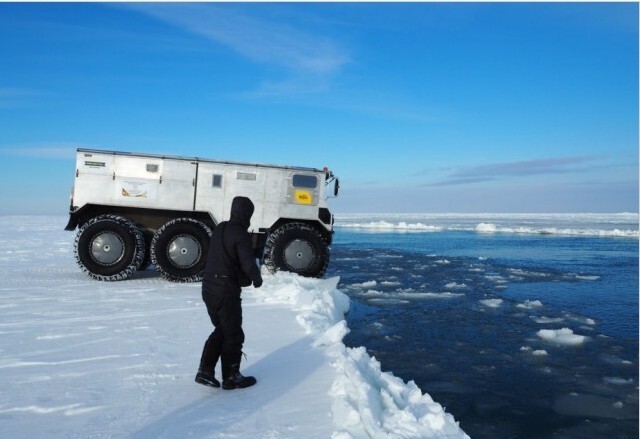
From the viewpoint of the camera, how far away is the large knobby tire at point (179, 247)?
9391mm

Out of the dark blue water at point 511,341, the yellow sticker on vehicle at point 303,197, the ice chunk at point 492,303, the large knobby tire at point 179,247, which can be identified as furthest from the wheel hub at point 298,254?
the ice chunk at point 492,303

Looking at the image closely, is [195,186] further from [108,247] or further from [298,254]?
[298,254]

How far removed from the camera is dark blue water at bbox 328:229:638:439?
4.64m

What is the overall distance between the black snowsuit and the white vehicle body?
18.1 ft

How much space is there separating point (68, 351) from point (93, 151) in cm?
548

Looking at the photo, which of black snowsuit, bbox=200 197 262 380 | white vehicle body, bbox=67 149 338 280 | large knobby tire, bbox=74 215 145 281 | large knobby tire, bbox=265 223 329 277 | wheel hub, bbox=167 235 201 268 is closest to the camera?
black snowsuit, bbox=200 197 262 380

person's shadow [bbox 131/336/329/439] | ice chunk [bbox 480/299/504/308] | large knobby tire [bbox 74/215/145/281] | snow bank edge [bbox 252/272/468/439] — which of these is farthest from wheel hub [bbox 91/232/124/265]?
ice chunk [bbox 480/299/504/308]

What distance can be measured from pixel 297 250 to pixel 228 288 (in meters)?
6.13

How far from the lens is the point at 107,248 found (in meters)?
9.30

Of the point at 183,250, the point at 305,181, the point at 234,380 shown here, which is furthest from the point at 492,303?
the point at 234,380

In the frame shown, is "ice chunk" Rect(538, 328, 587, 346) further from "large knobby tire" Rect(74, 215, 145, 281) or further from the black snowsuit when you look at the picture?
"large knobby tire" Rect(74, 215, 145, 281)

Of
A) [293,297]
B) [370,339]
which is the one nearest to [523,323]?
[370,339]

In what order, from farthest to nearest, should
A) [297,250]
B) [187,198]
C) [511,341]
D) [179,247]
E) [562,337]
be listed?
[297,250], [187,198], [179,247], [562,337], [511,341]

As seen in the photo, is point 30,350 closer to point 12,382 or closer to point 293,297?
point 12,382
